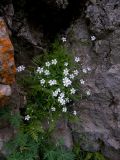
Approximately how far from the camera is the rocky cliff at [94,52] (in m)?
6.21

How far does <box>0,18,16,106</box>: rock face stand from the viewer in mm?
5223

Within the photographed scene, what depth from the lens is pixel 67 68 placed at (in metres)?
6.13

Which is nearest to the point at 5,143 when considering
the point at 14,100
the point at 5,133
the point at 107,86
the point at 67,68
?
the point at 5,133

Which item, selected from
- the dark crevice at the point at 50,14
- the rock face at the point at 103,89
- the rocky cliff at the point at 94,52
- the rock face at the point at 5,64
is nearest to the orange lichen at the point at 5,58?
the rock face at the point at 5,64

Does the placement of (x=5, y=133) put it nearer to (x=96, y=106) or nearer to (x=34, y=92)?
(x=34, y=92)

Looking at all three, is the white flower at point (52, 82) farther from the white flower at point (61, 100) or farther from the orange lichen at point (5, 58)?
the orange lichen at point (5, 58)

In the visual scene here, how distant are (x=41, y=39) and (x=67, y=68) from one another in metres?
0.93

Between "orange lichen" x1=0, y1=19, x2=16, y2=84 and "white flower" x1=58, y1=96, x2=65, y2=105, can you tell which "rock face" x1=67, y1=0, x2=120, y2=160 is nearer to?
"white flower" x1=58, y1=96, x2=65, y2=105

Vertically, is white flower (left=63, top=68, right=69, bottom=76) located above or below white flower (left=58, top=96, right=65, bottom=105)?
above

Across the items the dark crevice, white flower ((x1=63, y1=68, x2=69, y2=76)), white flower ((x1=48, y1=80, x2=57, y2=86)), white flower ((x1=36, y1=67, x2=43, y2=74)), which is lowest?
white flower ((x1=48, y1=80, x2=57, y2=86))

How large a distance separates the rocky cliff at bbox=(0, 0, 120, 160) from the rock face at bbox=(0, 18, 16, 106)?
29.1 inches

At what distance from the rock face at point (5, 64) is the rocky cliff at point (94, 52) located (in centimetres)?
74

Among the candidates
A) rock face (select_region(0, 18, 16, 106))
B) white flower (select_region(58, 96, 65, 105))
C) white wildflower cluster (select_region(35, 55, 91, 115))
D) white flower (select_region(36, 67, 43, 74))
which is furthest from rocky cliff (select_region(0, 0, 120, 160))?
rock face (select_region(0, 18, 16, 106))

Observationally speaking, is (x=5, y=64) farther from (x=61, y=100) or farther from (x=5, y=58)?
(x=61, y=100)
